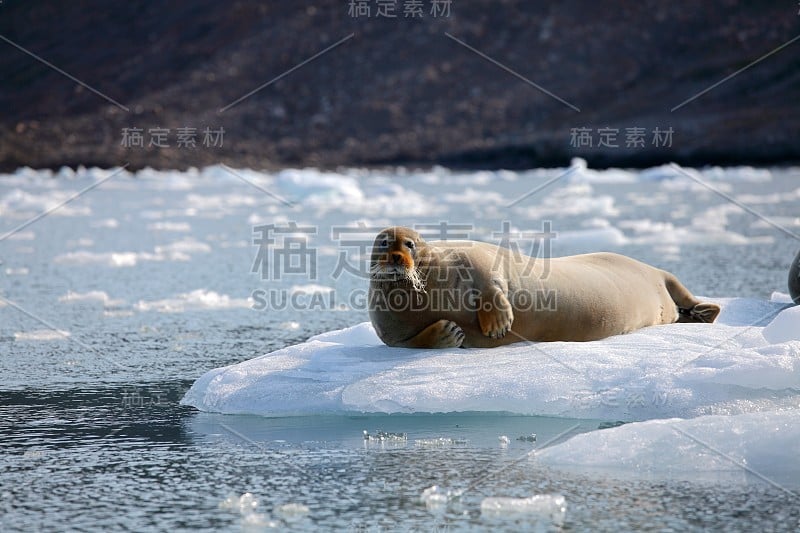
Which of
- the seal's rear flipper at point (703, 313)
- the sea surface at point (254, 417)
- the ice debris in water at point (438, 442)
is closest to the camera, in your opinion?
the sea surface at point (254, 417)

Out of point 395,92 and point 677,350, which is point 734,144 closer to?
point 395,92

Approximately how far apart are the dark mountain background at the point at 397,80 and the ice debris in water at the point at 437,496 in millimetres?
36043

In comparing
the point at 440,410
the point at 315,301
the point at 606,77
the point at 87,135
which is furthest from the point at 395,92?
the point at 440,410

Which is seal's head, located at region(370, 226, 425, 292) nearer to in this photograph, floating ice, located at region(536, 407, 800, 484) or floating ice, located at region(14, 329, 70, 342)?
floating ice, located at region(536, 407, 800, 484)

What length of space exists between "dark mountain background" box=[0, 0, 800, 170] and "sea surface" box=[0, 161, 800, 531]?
89.0 feet

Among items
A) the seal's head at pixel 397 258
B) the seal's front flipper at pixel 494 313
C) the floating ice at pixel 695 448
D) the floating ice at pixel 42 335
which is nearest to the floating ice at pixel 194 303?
the floating ice at pixel 42 335

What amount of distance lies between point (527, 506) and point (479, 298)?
6.16 ft

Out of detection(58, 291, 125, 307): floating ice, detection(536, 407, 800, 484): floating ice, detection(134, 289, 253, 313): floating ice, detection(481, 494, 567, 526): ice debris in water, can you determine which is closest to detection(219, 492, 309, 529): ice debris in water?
detection(481, 494, 567, 526): ice debris in water

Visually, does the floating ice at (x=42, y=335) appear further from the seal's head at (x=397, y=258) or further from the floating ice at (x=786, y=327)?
the floating ice at (x=786, y=327)

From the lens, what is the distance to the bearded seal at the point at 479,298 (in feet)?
17.1

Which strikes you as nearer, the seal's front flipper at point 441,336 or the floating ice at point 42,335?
the seal's front flipper at point 441,336

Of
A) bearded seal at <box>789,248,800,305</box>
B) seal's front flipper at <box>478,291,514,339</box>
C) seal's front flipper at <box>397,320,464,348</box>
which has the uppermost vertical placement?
bearded seal at <box>789,248,800,305</box>

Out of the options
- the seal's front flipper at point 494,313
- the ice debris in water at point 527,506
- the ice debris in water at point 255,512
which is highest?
the seal's front flipper at point 494,313

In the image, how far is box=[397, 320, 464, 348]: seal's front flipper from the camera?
5203 millimetres
